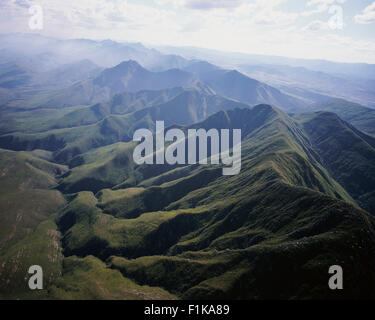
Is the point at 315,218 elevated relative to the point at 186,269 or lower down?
elevated

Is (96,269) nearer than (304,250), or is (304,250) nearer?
(304,250)

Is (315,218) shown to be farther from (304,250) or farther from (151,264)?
(151,264)

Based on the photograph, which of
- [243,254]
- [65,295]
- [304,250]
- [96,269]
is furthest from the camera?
[96,269]
